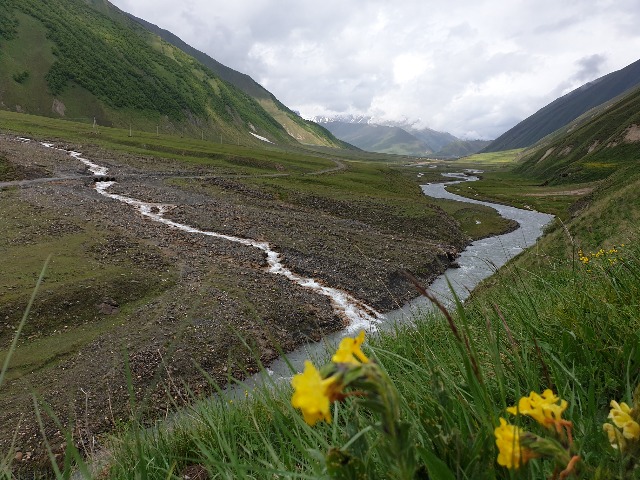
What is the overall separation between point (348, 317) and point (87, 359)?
16.1 meters

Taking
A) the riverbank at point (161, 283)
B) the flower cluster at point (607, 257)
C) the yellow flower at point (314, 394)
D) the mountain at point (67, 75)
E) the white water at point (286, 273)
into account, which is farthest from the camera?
the mountain at point (67, 75)

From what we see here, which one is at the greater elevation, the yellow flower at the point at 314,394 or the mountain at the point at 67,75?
the mountain at the point at 67,75

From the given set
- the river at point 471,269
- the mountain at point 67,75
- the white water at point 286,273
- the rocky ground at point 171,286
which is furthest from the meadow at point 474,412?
the mountain at point 67,75

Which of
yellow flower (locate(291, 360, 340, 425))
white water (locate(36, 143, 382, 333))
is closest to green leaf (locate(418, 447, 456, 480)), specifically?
yellow flower (locate(291, 360, 340, 425))

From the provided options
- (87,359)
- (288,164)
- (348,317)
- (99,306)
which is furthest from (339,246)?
(288,164)

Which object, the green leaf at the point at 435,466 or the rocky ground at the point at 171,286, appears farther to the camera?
the rocky ground at the point at 171,286

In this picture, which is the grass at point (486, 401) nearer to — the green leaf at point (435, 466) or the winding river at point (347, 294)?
the green leaf at point (435, 466)

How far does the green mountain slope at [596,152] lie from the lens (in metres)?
105

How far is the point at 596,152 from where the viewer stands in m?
119

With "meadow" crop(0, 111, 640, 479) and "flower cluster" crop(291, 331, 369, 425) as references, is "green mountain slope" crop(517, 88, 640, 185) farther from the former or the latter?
"flower cluster" crop(291, 331, 369, 425)

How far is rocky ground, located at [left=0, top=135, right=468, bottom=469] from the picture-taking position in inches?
643

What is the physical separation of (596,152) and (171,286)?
435ft

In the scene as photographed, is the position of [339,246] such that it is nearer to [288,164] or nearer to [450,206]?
[450,206]

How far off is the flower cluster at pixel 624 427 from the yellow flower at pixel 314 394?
0.94 meters
